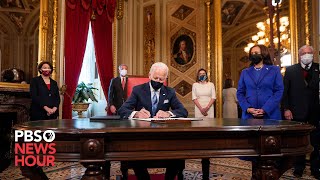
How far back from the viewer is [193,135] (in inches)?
66.1

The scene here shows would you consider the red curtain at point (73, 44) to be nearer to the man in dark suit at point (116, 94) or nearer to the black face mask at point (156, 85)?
the man in dark suit at point (116, 94)

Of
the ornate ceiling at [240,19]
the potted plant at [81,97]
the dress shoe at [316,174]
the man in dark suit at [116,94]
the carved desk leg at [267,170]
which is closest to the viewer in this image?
the carved desk leg at [267,170]

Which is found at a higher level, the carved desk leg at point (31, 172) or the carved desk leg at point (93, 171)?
the carved desk leg at point (93, 171)

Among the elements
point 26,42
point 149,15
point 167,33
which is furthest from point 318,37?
Result: point 26,42

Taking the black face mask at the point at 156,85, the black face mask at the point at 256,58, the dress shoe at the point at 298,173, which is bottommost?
the dress shoe at the point at 298,173

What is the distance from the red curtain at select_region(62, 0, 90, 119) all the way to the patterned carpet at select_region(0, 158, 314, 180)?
1.94 m

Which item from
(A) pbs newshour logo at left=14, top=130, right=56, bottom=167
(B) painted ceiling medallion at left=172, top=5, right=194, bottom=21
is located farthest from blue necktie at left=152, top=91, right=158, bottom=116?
(B) painted ceiling medallion at left=172, top=5, right=194, bottom=21

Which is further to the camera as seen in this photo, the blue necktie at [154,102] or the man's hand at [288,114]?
the man's hand at [288,114]

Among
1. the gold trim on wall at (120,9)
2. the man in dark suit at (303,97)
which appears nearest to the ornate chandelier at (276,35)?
the man in dark suit at (303,97)

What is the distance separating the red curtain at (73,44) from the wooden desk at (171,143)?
4701mm

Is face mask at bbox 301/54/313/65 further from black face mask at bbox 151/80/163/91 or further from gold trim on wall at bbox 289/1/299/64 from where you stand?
gold trim on wall at bbox 289/1/299/64

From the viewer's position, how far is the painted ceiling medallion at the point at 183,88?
7.92m

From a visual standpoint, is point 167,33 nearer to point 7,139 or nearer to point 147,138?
point 7,139

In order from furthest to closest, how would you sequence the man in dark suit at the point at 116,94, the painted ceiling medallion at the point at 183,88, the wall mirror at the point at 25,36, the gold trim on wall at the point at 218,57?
the painted ceiling medallion at the point at 183,88, the gold trim on wall at the point at 218,57, the man in dark suit at the point at 116,94, the wall mirror at the point at 25,36
